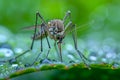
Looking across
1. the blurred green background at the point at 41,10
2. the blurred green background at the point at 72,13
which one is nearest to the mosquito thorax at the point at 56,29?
the blurred green background at the point at 72,13

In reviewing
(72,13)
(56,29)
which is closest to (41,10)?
(72,13)

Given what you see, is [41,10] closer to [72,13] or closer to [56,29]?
[72,13]

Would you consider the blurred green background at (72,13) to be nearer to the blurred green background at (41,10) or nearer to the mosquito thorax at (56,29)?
the blurred green background at (41,10)

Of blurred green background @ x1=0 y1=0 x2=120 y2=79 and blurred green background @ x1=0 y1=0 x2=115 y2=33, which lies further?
blurred green background @ x1=0 y1=0 x2=115 y2=33

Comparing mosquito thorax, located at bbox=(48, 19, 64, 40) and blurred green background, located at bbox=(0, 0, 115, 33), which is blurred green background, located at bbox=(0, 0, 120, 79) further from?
mosquito thorax, located at bbox=(48, 19, 64, 40)

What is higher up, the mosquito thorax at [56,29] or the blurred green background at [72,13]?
the blurred green background at [72,13]

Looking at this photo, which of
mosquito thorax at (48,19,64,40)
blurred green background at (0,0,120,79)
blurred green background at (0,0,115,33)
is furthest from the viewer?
blurred green background at (0,0,115,33)

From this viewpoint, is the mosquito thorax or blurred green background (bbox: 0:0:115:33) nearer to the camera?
the mosquito thorax

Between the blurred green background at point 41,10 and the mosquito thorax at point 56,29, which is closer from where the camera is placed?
the mosquito thorax at point 56,29

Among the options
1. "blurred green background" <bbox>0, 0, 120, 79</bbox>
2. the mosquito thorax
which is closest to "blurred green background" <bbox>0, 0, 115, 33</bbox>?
"blurred green background" <bbox>0, 0, 120, 79</bbox>

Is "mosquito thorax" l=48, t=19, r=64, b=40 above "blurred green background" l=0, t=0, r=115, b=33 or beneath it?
beneath

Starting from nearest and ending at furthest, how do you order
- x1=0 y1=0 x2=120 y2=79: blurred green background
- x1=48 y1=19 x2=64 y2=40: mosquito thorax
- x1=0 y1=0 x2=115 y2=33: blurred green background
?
x1=48 y1=19 x2=64 y2=40: mosquito thorax → x1=0 y1=0 x2=120 y2=79: blurred green background → x1=0 y1=0 x2=115 y2=33: blurred green background

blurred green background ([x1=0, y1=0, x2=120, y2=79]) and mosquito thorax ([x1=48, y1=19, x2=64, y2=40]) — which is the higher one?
blurred green background ([x1=0, y1=0, x2=120, y2=79])
